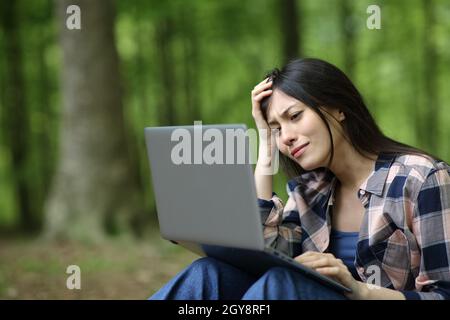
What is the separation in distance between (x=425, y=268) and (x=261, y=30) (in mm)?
10194

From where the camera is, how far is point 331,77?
247 cm

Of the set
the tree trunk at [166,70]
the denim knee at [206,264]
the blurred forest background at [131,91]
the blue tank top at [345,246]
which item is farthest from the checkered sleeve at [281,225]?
the tree trunk at [166,70]

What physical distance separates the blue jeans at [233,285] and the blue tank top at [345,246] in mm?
358

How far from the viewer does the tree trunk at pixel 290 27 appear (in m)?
7.91

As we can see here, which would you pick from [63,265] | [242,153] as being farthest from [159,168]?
[63,265]

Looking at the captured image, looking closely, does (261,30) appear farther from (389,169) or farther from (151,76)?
(389,169)

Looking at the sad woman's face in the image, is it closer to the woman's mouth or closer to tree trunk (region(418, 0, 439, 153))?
the woman's mouth

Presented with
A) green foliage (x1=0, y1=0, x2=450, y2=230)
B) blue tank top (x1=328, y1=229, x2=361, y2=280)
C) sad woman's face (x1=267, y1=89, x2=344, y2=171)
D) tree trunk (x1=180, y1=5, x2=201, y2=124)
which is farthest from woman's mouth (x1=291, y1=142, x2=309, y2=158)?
tree trunk (x1=180, y1=5, x2=201, y2=124)

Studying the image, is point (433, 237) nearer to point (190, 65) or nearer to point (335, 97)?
point (335, 97)

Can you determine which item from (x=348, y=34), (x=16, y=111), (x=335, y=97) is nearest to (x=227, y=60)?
(x=348, y=34)

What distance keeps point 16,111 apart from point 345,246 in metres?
10.1

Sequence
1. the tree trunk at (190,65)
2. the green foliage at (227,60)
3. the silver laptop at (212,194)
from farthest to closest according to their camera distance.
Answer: the tree trunk at (190,65) → the green foliage at (227,60) → the silver laptop at (212,194)

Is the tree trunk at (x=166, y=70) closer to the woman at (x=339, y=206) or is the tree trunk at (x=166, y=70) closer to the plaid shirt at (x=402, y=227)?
the woman at (x=339, y=206)

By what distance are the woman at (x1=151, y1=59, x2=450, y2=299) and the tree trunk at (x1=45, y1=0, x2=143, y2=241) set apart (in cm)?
415
